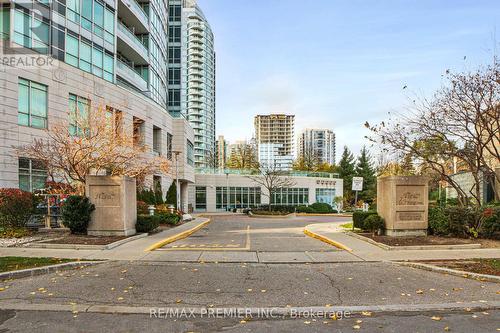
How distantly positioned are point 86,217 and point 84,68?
56.7ft

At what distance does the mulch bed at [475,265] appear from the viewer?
9.70 m

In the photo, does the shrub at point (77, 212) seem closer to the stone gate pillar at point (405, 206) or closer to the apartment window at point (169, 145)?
the stone gate pillar at point (405, 206)

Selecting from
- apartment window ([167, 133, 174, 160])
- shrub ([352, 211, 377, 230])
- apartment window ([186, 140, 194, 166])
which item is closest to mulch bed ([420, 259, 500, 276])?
shrub ([352, 211, 377, 230])

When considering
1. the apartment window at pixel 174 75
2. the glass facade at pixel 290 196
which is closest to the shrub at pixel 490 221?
the glass facade at pixel 290 196

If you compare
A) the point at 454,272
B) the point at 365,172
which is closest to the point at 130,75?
the point at 454,272

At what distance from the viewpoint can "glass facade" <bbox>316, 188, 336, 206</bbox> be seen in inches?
2724

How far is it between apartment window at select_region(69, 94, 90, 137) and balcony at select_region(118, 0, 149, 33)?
37.7 feet

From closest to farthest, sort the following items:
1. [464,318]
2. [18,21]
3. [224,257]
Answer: [464,318] < [224,257] < [18,21]

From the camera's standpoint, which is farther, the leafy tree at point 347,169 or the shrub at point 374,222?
the leafy tree at point 347,169

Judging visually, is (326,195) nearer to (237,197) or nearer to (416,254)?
(237,197)

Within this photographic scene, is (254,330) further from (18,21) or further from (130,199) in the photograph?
(18,21)

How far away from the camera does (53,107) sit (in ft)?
84.3

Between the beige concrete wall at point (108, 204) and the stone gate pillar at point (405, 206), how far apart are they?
10217 millimetres

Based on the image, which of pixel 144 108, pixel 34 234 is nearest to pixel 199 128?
pixel 144 108
